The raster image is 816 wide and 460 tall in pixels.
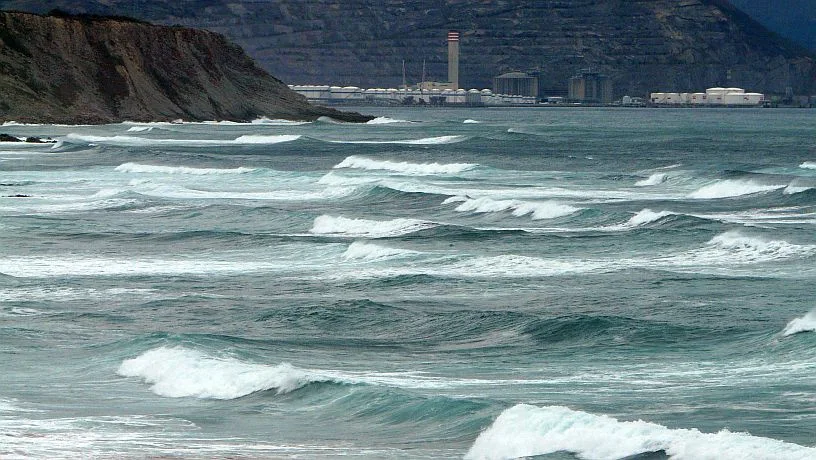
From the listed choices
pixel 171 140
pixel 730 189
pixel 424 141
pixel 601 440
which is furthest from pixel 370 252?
pixel 424 141

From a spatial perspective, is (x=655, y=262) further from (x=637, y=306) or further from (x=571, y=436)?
(x=571, y=436)

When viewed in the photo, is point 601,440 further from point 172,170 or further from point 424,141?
point 424,141

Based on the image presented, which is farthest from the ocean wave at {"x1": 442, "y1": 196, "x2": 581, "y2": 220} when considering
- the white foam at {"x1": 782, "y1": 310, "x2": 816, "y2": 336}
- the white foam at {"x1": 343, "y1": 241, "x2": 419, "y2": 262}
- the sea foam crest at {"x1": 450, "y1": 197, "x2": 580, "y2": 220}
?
the white foam at {"x1": 782, "y1": 310, "x2": 816, "y2": 336}

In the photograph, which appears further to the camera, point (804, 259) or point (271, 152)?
point (271, 152)

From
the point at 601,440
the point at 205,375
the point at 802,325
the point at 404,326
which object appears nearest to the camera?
the point at 601,440

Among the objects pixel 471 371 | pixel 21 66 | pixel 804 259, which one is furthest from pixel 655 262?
pixel 21 66

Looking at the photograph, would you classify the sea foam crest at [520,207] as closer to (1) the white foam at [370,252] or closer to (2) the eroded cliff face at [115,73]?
(1) the white foam at [370,252]

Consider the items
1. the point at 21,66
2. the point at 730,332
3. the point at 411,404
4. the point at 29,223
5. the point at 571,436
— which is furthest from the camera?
the point at 21,66

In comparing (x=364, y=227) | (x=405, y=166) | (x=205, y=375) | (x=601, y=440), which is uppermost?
(x=601, y=440)
